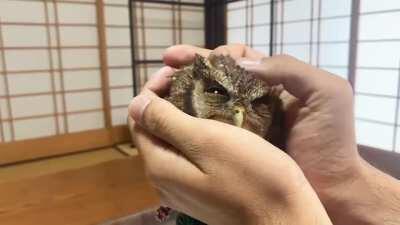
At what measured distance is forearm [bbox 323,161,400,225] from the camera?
0.76m

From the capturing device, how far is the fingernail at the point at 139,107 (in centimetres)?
63

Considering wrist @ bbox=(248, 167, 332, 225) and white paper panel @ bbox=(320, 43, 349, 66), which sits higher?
white paper panel @ bbox=(320, 43, 349, 66)

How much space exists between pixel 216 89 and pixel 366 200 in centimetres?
47

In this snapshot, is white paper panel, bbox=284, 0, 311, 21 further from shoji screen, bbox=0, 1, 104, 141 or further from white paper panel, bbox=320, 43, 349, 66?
shoji screen, bbox=0, 1, 104, 141

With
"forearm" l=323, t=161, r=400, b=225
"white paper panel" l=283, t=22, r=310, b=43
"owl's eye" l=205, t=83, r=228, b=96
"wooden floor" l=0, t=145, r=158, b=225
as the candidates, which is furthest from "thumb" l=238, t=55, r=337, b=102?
"white paper panel" l=283, t=22, r=310, b=43

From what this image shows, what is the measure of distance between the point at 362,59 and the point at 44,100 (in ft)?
6.44

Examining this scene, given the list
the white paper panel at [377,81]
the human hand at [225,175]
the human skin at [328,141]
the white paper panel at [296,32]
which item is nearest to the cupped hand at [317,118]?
the human skin at [328,141]

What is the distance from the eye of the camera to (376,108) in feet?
6.14

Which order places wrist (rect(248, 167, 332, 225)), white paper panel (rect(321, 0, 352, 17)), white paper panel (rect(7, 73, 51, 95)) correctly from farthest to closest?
white paper panel (rect(7, 73, 51, 95)) < white paper panel (rect(321, 0, 352, 17)) < wrist (rect(248, 167, 332, 225))

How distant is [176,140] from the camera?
56 cm

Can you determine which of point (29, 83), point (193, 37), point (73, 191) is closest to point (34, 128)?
point (29, 83)

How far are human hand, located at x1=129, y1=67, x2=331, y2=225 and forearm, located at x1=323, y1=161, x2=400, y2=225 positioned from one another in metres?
0.34

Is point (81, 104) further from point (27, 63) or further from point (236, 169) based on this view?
point (236, 169)

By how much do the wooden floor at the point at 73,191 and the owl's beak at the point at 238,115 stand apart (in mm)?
1090
